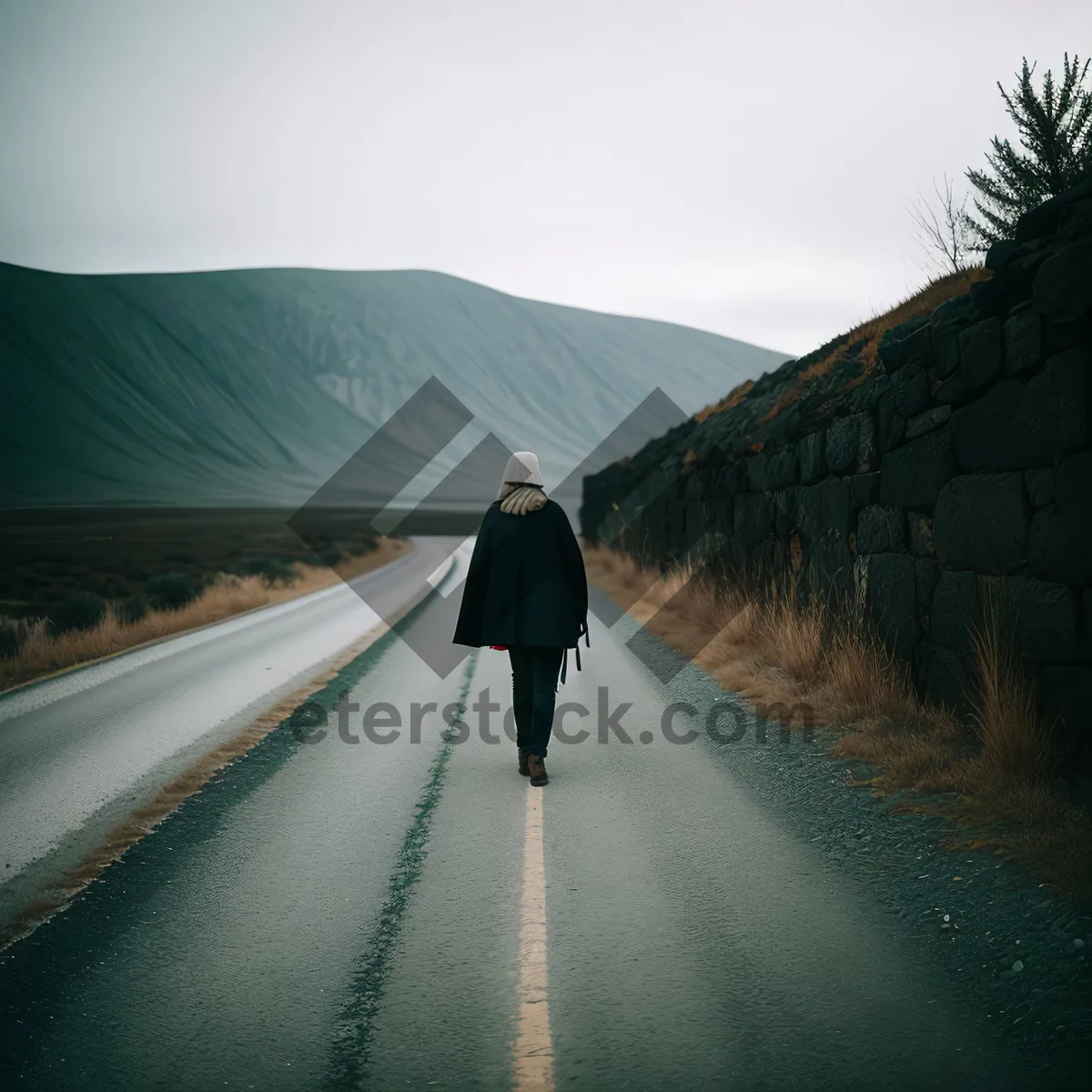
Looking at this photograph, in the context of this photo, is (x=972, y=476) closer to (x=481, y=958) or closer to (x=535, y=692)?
(x=535, y=692)

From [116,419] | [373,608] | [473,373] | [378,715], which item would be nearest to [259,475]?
[116,419]

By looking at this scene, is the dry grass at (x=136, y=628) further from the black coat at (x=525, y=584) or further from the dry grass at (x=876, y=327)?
the dry grass at (x=876, y=327)

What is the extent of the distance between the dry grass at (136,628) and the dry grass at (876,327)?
11.5 m

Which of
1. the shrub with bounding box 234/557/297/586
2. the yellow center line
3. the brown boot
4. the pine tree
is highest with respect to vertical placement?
the pine tree

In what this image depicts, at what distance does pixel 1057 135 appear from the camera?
19062mm

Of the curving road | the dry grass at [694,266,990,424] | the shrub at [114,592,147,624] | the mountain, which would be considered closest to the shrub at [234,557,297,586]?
the shrub at [114,592,147,624]

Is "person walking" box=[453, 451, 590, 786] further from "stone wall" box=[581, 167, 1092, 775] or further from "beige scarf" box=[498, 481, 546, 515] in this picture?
"stone wall" box=[581, 167, 1092, 775]

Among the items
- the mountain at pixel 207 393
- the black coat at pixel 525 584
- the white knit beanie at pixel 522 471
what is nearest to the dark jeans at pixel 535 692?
the black coat at pixel 525 584

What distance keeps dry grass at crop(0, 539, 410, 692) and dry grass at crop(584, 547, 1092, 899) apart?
32.2ft

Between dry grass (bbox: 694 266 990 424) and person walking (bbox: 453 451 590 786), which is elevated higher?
dry grass (bbox: 694 266 990 424)

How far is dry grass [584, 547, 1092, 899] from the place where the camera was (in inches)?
202

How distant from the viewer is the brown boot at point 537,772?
7.04m

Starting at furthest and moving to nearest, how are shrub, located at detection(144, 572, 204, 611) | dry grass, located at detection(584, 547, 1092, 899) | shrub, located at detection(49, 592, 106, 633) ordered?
shrub, located at detection(144, 572, 204, 611)
shrub, located at detection(49, 592, 106, 633)
dry grass, located at detection(584, 547, 1092, 899)

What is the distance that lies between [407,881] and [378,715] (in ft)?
15.3
